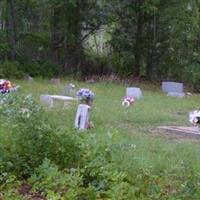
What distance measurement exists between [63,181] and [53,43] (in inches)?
578

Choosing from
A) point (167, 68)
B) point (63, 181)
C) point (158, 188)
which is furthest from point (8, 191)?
point (167, 68)

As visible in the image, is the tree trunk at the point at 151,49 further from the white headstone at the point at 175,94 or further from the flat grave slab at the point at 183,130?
Answer: the flat grave slab at the point at 183,130

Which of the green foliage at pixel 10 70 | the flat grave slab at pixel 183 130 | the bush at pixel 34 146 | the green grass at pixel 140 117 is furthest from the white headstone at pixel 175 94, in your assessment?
the bush at pixel 34 146

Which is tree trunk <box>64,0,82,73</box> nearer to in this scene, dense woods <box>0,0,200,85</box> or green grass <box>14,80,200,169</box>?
dense woods <box>0,0,200,85</box>

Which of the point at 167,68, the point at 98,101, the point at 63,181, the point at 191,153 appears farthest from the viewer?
the point at 167,68

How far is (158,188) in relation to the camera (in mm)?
4145

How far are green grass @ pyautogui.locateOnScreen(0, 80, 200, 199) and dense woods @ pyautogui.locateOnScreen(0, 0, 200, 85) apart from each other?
8.24 feet

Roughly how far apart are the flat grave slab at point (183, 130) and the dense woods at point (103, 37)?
8.43 metres

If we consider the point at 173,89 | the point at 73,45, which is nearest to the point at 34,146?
the point at 173,89

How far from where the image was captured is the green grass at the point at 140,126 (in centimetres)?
461

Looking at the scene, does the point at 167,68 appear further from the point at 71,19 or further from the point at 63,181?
the point at 63,181

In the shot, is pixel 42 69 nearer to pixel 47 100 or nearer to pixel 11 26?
pixel 11 26

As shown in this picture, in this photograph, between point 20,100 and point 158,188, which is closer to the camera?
point 158,188

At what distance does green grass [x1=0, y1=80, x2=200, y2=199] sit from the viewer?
4.61m
